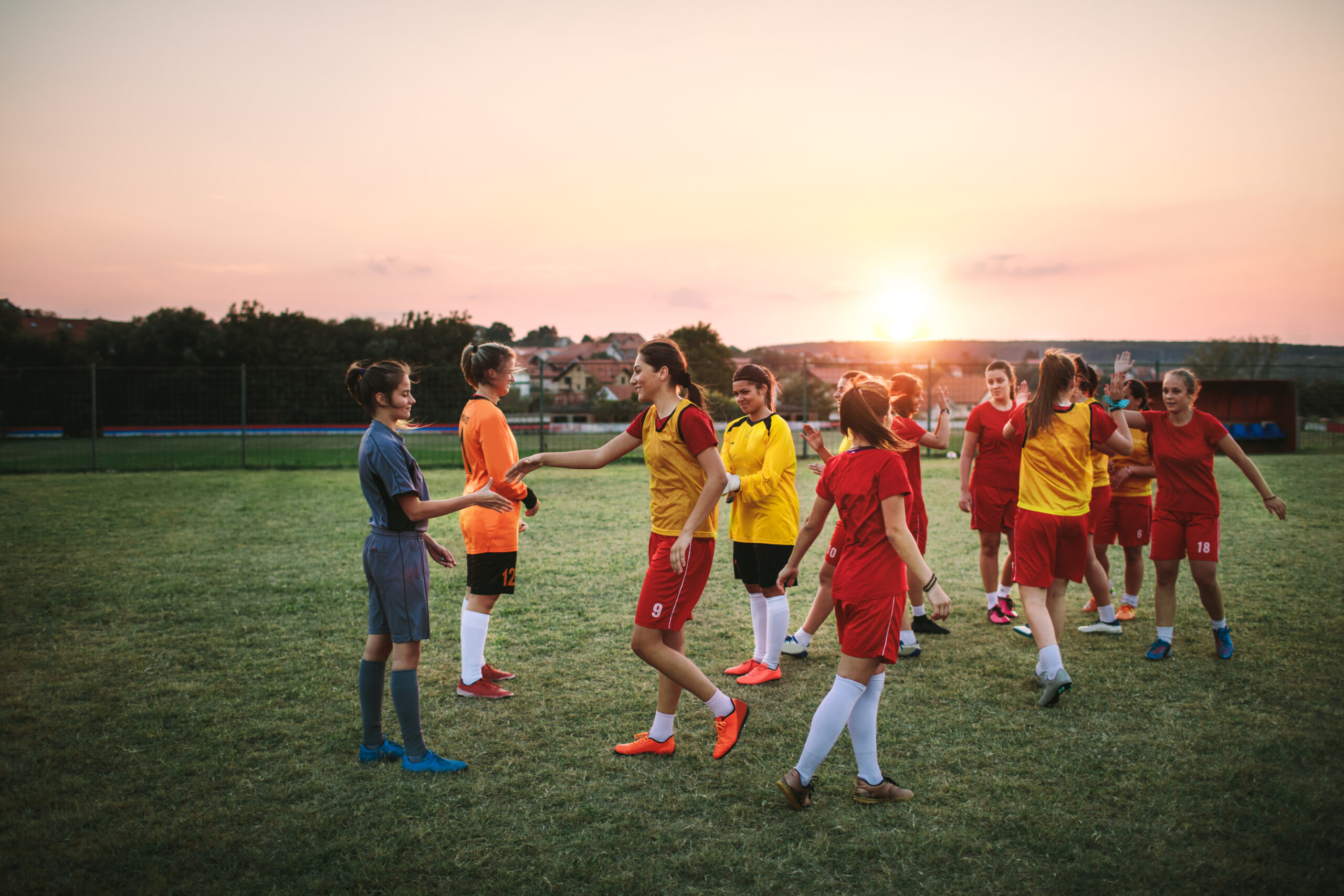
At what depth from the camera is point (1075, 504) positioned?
4.49 meters

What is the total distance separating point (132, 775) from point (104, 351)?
59198 millimetres

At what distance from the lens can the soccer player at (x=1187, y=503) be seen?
16.1 ft

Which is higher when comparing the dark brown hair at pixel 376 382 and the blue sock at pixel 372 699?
the dark brown hair at pixel 376 382

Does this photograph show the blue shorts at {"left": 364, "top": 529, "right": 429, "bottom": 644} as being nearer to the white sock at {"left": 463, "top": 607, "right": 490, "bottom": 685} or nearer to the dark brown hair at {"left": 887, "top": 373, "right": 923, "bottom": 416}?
the white sock at {"left": 463, "top": 607, "right": 490, "bottom": 685}

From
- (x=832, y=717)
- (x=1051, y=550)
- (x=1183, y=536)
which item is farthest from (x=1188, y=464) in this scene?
(x=832, y=717)

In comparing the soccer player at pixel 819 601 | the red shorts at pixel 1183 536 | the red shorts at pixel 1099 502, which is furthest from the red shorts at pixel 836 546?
the red shorts at pixel 1099 502

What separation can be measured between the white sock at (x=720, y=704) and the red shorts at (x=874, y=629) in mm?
772

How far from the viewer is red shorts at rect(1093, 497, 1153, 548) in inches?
230

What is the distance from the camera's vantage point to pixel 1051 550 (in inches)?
176

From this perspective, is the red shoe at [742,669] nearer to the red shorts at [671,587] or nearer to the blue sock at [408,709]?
the red shorts at [671,587]

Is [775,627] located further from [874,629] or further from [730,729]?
[874,629]

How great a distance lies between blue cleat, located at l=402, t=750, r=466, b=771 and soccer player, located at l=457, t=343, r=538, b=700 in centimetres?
84

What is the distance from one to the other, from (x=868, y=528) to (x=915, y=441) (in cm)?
176

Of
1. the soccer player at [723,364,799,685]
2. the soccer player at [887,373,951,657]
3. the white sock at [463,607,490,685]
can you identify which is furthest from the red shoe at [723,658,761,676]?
the white sock at [463,607,490,685]
